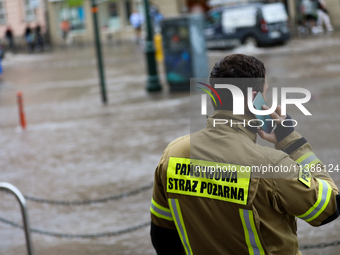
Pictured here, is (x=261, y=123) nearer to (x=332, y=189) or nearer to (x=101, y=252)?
(x=332, y=189)

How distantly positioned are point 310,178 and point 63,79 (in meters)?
16.9

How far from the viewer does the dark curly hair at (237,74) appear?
7.04 ft

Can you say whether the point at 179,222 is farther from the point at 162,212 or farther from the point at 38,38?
the point at 38,38

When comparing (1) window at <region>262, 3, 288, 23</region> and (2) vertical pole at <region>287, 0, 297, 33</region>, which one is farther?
(2) vertical pole at <region>287, 0, 297, 33</region>

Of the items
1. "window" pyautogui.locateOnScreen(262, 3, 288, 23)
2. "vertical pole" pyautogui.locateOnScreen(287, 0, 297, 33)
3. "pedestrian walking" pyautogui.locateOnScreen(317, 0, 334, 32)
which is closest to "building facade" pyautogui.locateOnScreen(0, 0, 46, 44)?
"vertical pole" pyautogui.locateOnScreen(287, 0, 297, 33)

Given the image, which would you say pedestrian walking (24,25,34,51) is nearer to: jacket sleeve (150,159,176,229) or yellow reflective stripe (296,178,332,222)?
jacket sleeve (150,159,176,229)

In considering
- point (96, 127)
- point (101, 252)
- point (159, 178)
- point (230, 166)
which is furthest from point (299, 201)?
point (96, 127)

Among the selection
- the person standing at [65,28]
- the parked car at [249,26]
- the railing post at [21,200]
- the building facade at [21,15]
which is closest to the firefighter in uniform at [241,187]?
the railing post at [21,200]

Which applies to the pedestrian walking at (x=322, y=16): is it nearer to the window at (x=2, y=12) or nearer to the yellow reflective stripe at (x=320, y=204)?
the window at (x=2, y=12)

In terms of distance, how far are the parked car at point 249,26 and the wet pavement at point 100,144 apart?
2383 mm

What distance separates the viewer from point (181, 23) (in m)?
13.0

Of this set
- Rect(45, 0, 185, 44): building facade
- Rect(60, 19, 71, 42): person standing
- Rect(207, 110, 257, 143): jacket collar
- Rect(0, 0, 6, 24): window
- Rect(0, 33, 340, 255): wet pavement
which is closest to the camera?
Rect(207, 110, 257, 143): jacket collar

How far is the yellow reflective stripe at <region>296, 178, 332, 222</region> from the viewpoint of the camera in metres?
2.09

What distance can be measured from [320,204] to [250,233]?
31cm
